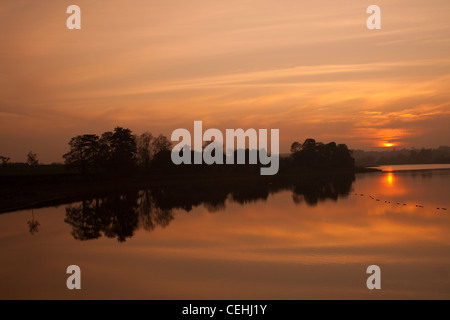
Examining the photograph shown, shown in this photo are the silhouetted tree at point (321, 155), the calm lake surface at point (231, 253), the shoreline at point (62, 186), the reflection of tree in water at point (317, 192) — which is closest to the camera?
the calm lake surface at point (231, 253)

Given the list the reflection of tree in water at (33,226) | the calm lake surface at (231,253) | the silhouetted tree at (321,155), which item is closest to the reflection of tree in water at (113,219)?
the calm lake surface at (231,253)

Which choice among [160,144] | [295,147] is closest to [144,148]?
[160,144]

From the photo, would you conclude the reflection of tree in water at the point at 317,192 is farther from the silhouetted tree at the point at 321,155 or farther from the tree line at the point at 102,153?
the silhouetted tree at the point at 321,155

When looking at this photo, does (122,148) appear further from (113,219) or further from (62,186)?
(113,219)

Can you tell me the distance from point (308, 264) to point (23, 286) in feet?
34.9

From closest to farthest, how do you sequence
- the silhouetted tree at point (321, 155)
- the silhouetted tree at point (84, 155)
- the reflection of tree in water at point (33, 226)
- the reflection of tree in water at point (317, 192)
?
the reflection of tree in water at point (33, 226) → the reflection of tree in water at point (317, 192) → the silhouetted tree at point (84, 155) → the silhouetted tree at point (321, 155)

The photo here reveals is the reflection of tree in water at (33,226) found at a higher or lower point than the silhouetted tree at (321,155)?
lower

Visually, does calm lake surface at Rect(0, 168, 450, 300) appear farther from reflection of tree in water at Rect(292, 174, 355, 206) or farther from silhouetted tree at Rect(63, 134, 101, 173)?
silhouetted tree at Rect(63, 134, 101, 173)

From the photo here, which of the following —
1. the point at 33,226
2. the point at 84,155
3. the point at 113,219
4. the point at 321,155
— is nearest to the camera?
the point at 33,226

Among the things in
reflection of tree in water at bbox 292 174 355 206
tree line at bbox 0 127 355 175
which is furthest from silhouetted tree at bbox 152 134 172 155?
reflection of tree in water at bbox 292 174 355 206

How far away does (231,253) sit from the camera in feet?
59.3

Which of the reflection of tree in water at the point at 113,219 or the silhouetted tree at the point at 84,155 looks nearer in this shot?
the reflection of tree in water at the point at 113,219

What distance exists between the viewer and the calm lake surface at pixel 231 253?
1295 cm
